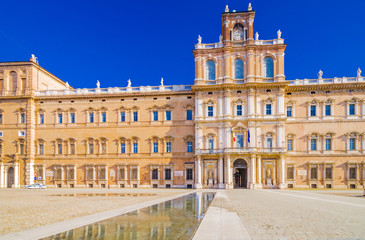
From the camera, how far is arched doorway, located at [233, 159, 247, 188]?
42469 millimetres

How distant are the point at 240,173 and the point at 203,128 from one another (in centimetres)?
1042

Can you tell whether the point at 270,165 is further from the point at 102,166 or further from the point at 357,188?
the point at 102,166

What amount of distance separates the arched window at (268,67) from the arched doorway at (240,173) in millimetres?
13752

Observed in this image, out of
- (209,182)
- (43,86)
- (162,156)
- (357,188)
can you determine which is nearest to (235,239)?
(209,182)

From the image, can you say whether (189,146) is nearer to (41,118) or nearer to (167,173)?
(167,173)

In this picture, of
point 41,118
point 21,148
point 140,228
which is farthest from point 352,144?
point 21,148

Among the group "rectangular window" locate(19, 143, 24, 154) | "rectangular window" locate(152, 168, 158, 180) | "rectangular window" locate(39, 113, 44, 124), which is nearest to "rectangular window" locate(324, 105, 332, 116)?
"rectangular window" locate(152, 168, 158, 180)

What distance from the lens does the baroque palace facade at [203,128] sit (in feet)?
137

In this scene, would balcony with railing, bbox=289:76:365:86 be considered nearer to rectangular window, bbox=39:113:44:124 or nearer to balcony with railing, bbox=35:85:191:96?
balcony with railing, bbox=35:85:191:96

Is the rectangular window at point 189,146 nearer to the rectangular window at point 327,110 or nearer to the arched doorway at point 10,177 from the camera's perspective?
the rectangular window at point 327,110

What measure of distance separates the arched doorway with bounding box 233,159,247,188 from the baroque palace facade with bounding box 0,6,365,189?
0.16 meters

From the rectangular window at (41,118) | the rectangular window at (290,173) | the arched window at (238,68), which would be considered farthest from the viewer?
the rectangular window at (41,118)

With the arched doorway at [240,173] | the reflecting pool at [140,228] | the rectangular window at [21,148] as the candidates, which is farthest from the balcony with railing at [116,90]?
the reflecting pool at [140,228]

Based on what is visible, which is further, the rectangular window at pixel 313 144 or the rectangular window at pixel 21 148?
the rectangular window at pixel 21 148
